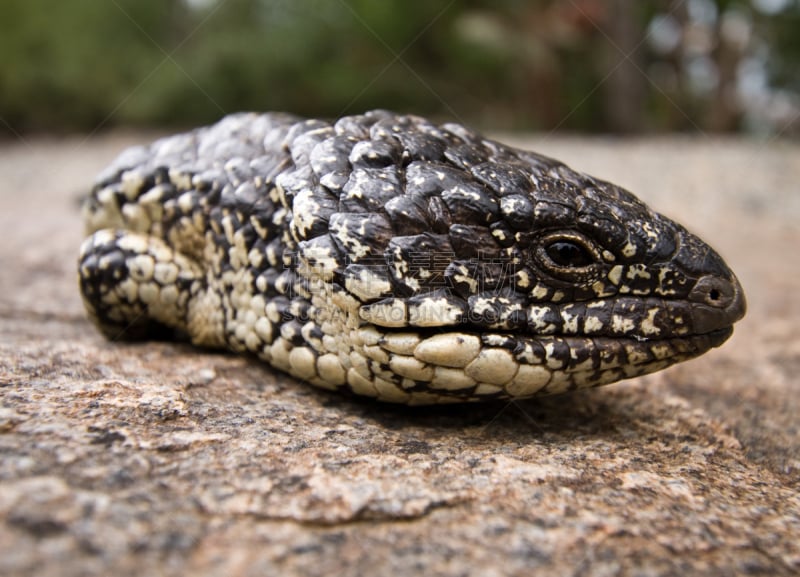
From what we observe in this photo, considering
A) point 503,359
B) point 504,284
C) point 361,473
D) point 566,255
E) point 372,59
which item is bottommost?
point 361,473

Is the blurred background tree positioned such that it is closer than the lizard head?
No

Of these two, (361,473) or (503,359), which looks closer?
(361,473)

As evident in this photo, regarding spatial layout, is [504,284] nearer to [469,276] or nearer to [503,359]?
[469,276]

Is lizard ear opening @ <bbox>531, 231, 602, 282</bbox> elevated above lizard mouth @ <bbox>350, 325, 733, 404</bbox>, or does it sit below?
above

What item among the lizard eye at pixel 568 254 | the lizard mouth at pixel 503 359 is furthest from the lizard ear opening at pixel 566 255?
the lizard mouth at pixel 503 359

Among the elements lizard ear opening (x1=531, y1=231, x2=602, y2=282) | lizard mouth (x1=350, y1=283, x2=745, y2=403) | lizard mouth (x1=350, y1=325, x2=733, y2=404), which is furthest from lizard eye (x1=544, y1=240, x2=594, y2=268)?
lizard mouth (x1=350, y1=325, x2=733, y2=404)

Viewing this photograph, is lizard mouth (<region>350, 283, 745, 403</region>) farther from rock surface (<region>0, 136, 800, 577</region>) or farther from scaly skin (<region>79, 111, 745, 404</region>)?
rock surface (<region>0, 136, 800, 577</region>)

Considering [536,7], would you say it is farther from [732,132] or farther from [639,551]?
[639,551]

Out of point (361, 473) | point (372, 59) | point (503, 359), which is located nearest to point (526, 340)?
point (503, 359)
